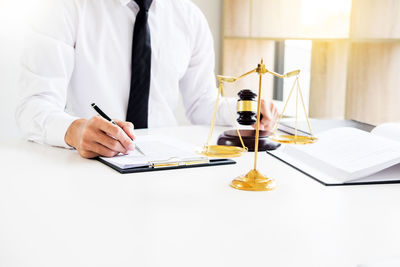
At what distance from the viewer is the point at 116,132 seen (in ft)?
3.90

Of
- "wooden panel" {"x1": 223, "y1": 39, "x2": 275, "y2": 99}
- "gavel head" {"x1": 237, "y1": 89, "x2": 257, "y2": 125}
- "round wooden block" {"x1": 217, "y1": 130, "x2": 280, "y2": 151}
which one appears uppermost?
"wooden panel" {"x1": 223, "y1": 39, "x2": 275, "y2": 99}

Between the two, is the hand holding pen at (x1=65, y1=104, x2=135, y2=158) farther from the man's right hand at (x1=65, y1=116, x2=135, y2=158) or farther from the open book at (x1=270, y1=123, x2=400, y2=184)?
the open book at (x1=270, y1=123, x2=400, y2=184)

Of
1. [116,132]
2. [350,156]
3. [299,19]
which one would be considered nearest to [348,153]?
[350,156]

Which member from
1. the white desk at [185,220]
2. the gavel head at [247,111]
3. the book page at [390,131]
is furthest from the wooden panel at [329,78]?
the white desk at [185,220]

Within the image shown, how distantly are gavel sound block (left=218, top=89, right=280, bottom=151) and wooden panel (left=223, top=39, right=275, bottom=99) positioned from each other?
2.07 m

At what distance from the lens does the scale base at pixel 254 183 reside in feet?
3.21

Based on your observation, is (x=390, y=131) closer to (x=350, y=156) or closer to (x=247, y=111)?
(x=350, y=156)

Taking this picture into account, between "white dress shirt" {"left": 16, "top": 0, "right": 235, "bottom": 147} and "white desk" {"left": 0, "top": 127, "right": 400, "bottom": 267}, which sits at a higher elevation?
"white dress shirt" {"left": 16, "top": 0, "right": 235, "bottom": 147}

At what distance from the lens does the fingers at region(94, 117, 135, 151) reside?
1.19m

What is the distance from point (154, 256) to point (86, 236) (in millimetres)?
128

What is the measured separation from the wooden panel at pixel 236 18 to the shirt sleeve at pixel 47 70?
5.95 ft

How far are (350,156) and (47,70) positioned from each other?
3.35ft

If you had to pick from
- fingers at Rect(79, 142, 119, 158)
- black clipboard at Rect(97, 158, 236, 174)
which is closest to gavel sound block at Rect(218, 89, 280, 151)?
black clipboard at Rect(97, 158, 236, 174)

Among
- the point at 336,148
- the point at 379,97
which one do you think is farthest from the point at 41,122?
the point at 379,97
